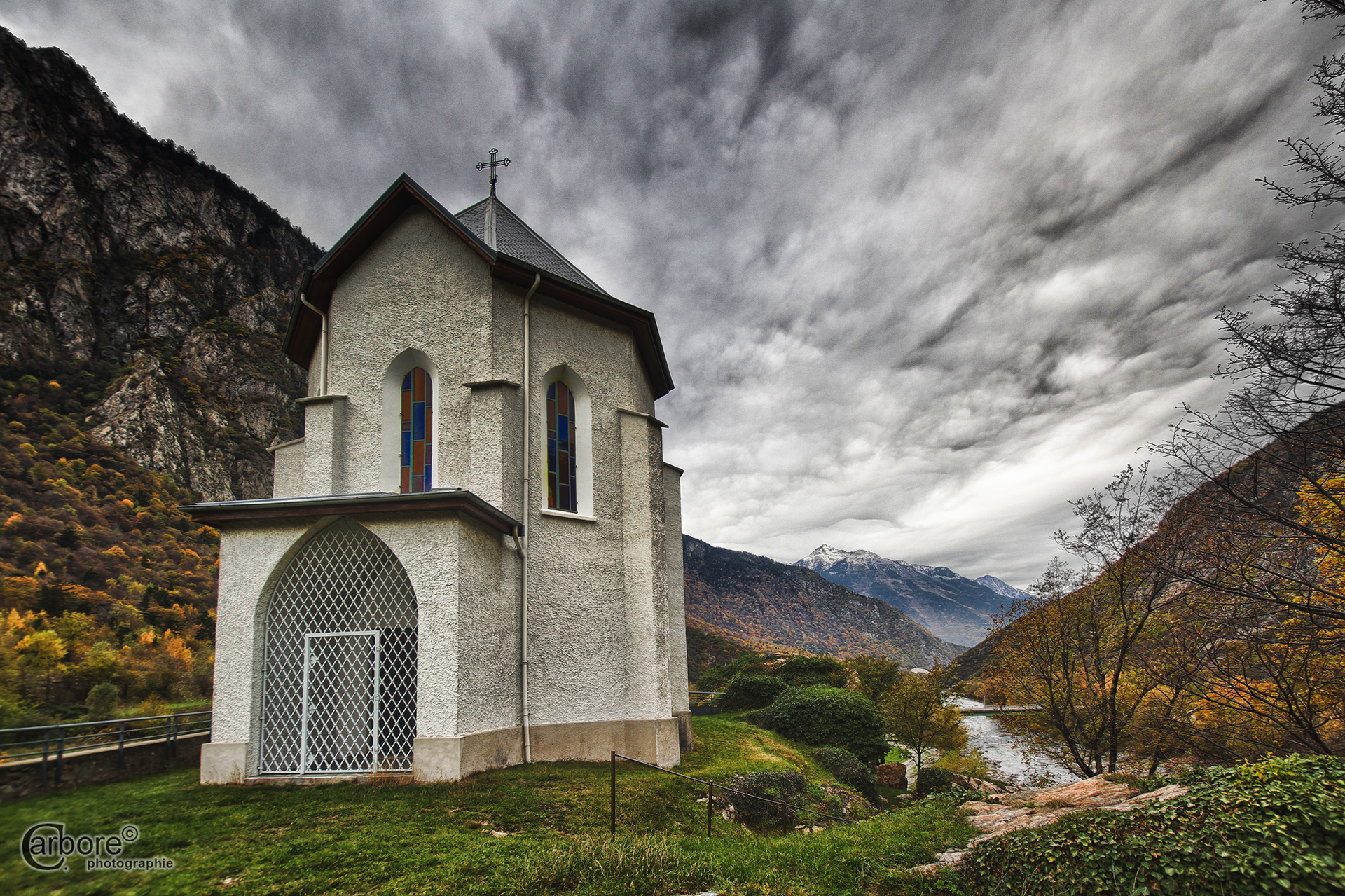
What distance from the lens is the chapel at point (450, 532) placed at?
878 centimetres

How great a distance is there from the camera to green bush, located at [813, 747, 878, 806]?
627 inches

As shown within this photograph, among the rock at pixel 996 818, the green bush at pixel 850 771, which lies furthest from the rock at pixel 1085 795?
the green bush at pixel 850 771

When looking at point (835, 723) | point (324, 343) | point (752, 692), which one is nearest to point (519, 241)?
point (324, 343)

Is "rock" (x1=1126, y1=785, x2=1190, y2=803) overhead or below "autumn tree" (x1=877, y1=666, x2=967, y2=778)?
overhead

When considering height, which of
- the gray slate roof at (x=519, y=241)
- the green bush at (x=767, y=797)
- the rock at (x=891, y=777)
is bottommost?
the rock at (x=891, y=777)

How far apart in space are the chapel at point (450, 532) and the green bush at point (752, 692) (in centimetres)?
1303

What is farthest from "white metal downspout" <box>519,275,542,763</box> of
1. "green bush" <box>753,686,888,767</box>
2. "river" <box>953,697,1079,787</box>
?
A: "river" <box>953,697,1079,787</box>

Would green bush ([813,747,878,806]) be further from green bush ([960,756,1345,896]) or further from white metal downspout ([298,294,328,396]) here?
white metal downspout ([298,294,328,396])

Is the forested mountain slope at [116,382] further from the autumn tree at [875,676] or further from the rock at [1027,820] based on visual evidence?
the autumn tree at [875,676]

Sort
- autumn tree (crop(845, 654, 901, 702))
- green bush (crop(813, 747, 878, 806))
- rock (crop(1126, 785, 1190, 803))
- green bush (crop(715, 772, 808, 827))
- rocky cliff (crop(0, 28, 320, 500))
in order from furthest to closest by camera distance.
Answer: rocky cliff (crop(0, 28, 320, 500)) < autumn tree (crop(845, 654, 901, 702)) < green bush (crop(813, 747, 878, 806)) < green bush (crop(715, 772, 808, 827)) < rock (crop(1126, 785, 1190, 803))

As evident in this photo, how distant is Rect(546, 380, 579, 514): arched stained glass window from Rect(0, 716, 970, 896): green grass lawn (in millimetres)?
4948

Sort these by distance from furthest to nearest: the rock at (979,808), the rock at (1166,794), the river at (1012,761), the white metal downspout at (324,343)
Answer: the river at (1012,761) < the white metal downspout at (324,343) < the rock at (979,808) < the rock at (1166,794)

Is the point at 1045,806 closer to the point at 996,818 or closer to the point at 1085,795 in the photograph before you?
the point at 1085,795

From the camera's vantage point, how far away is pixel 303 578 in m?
9.28
